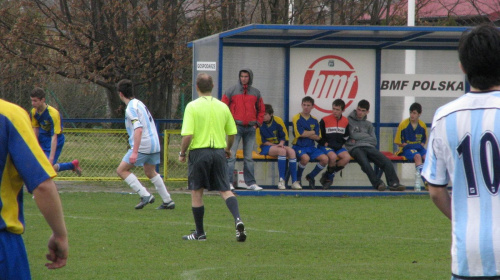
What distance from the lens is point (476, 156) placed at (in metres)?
3.06

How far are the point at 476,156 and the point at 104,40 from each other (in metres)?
15.1

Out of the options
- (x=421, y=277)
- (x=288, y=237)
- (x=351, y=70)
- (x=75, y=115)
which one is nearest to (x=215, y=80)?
(x=351, y=70)

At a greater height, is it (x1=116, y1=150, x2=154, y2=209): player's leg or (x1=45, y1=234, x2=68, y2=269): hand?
(x1=45, y1=234, x2=68, y2=269): hand

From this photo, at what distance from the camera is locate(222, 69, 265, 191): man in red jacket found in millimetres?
13391

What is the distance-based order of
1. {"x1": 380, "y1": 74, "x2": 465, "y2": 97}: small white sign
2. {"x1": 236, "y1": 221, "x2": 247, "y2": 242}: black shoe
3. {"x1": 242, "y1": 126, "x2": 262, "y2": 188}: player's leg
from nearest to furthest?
{"x1": 236, "y1": 221, "x2": 247, "y2": 242}: black shoe, {"x1": 242, "y1": 126, "x2": 262, "y2": 188}: player's leg, {"x1": 380, "y1": 74, "x2": 465, "y2": 97}: small white sign

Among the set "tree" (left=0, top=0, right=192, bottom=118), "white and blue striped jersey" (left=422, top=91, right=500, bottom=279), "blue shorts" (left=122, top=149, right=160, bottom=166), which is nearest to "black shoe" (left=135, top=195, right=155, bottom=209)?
"blue shorts" (left=122, top=149, right=160, bottom=166)

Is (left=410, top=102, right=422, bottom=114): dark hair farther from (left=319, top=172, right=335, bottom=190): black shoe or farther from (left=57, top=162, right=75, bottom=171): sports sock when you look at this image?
(left=57, top=162, right=75, bottom=171): sports sock

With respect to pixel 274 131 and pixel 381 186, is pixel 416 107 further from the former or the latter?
pixel 274 131

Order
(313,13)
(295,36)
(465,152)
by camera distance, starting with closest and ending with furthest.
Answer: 1. (465,152)
2. (295,36)
3. (313,13)

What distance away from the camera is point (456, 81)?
14.9 metres

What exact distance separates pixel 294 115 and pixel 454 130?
37.6 feet

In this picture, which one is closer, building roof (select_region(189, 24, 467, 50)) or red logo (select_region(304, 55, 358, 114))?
building roof (select_region(189, 24, 467, 50))

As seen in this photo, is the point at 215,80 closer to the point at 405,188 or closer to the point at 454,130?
the point at 405,188

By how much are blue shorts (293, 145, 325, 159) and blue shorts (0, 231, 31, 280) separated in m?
10.9
